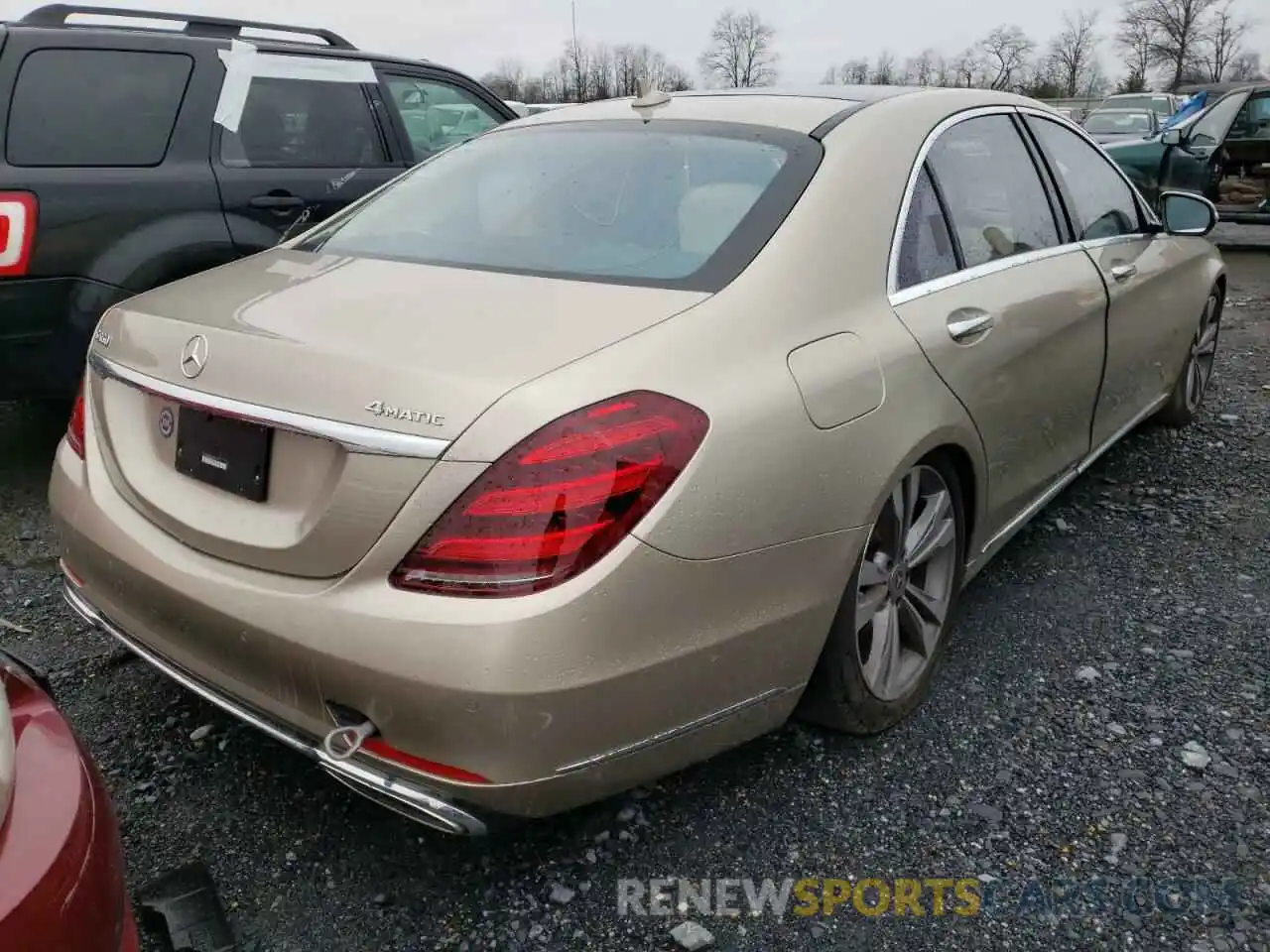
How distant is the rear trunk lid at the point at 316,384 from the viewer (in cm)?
177

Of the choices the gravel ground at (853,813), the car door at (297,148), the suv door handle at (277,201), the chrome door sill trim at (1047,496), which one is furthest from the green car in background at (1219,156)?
the suv door handle at (277,201)

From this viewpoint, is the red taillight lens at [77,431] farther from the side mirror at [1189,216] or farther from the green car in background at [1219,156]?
the green car in background at [1219,156]

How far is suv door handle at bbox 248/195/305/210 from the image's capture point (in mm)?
4557

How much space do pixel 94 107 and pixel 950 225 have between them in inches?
132

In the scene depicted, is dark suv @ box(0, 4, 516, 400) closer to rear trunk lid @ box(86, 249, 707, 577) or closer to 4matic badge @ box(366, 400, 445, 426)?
rear trunk lid @ box(86, 249, 707, 577)

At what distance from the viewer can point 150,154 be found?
4285mm

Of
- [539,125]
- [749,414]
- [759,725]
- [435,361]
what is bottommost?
[759,725]

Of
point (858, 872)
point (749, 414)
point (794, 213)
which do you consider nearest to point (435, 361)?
point (749, 414)

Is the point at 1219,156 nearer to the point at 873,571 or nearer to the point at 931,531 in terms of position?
the point at 931,531

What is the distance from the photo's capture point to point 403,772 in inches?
72.1

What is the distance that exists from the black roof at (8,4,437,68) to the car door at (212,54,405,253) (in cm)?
7

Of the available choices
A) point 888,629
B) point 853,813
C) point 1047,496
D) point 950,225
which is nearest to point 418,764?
point 853,813

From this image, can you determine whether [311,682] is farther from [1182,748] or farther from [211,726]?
[1182,748]

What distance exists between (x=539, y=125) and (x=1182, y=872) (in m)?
2.44
